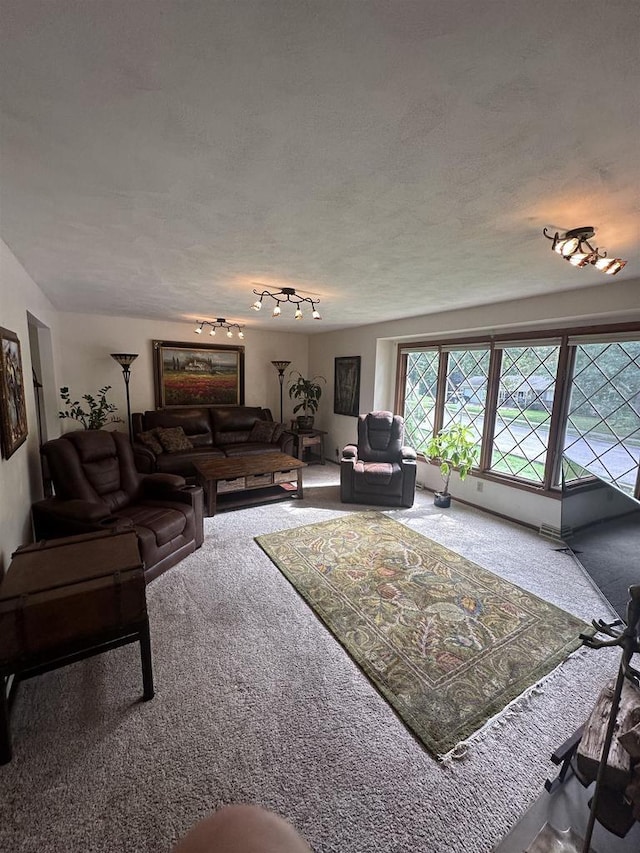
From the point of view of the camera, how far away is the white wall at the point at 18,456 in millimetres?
1932

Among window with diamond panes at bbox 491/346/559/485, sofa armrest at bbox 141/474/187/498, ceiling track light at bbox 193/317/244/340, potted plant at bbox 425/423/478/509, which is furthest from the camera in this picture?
ceiling track light at bbox 193/317/244/340

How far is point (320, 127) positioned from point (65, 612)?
2.10m

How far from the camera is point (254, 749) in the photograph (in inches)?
57.2

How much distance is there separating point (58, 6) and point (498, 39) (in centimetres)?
95

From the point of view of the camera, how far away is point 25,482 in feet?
8.13

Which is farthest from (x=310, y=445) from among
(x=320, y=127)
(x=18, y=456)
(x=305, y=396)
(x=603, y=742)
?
(x=603, y=742)

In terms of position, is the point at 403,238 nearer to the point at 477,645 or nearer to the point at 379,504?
the point at 477,645

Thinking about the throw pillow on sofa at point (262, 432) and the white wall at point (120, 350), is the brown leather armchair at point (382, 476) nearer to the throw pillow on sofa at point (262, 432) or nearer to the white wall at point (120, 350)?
the throw pillow on sofa at point (262, 432)

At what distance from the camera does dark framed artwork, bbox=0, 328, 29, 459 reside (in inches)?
75.8

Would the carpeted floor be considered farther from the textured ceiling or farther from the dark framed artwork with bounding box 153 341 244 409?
the dark framed artwork with bounding box 153 341 244 409

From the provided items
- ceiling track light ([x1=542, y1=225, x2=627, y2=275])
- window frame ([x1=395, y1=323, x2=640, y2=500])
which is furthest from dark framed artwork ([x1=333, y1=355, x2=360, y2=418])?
ceiling track light ([x1=542, y1=225, x2=627, y2=275])

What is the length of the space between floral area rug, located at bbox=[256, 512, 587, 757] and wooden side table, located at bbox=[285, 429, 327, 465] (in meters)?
2.53

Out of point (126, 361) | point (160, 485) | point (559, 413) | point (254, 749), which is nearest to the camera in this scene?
point (254, 749)

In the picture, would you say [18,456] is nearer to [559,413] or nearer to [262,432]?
[262,432]
